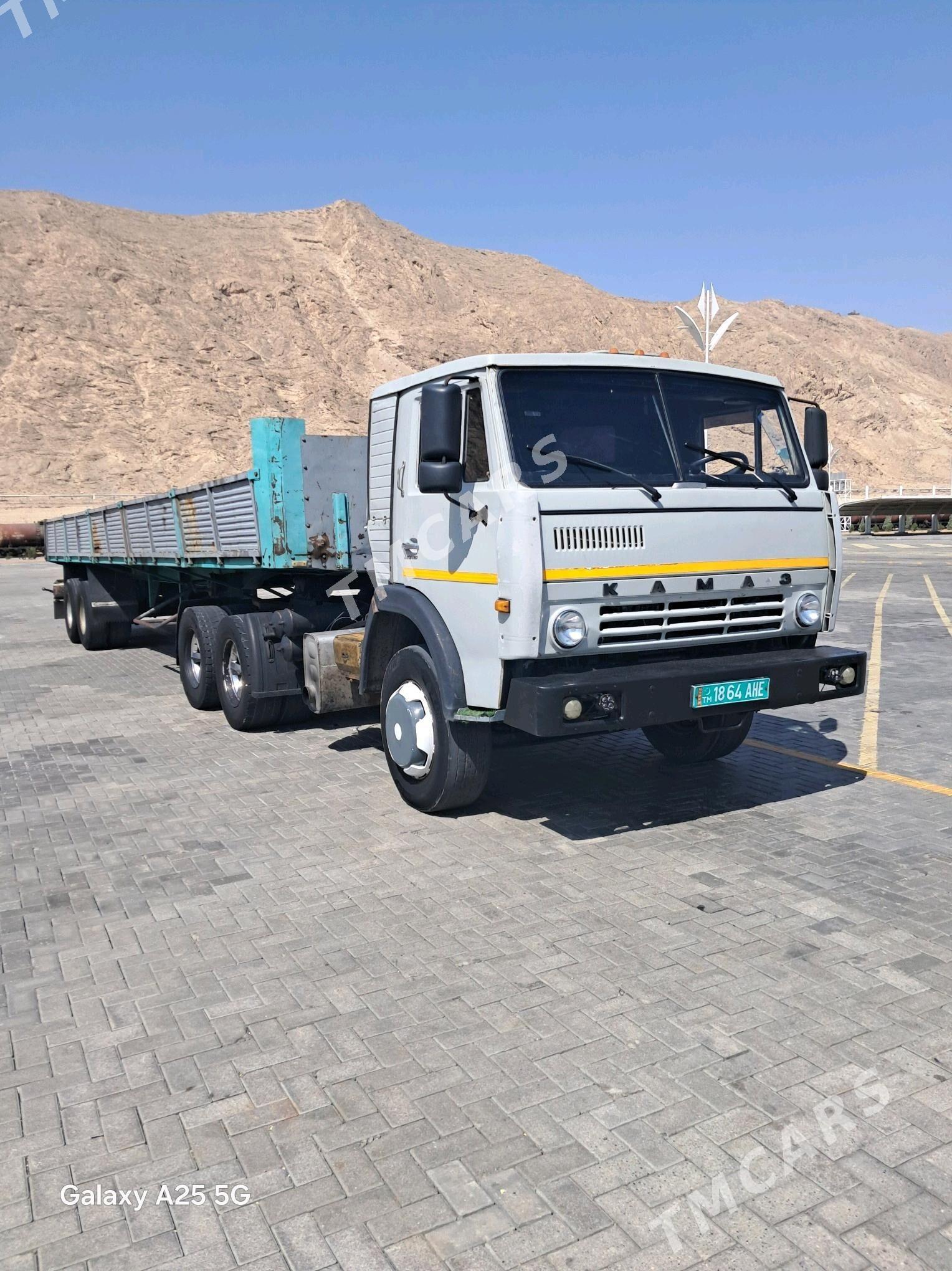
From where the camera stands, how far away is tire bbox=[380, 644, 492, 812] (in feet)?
18.9

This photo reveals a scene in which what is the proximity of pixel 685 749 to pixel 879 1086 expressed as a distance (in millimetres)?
3967

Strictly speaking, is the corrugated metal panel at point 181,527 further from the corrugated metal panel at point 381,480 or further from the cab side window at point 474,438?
the cab side window at point 474,438

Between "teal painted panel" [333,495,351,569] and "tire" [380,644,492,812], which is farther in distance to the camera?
"teal painted panel" [333,495,351,569]

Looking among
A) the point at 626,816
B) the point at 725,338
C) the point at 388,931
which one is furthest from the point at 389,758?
the point at 725,338

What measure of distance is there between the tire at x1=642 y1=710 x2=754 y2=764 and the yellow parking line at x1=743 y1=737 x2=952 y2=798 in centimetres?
66

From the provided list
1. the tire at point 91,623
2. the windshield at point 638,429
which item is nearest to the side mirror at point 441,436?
the windshield at point 638,429

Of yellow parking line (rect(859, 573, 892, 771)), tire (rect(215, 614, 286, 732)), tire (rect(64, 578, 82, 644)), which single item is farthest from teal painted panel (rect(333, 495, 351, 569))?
tire (rect(64, 578, 82, 644))

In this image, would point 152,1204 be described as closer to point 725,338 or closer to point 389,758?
point 389,758

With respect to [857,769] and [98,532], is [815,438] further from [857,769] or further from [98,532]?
[98,532]

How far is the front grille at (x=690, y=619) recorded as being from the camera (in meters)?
5.22

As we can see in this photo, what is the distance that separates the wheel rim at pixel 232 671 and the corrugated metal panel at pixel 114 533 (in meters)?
4.14

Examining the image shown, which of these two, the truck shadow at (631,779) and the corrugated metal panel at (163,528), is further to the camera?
the corrugated metal panel at (163,528)

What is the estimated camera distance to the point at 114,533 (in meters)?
12.7

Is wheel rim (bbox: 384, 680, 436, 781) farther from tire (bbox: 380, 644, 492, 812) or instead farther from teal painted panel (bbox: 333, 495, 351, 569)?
teal painted panel (bbox: 333, 495, 351, 569)
